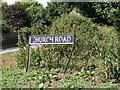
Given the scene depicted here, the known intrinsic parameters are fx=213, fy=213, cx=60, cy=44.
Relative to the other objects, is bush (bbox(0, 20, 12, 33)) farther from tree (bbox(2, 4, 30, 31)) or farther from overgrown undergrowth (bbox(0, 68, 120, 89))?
overgrown undergrowth (bbox(0, 68, 120, 89))

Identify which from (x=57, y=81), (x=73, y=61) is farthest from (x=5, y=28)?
(x=57, y=81)

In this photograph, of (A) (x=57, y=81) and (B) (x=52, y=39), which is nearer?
(A) (x=57, y=81)

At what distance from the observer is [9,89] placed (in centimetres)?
Result: 476

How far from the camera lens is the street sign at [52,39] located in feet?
20.1

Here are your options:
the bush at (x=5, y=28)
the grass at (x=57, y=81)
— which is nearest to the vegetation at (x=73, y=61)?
the grass at (x=57, y=81)

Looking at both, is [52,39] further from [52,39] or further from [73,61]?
[73,61]

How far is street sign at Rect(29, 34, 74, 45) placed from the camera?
612 cm

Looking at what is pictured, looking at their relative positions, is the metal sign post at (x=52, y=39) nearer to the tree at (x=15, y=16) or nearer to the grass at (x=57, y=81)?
the grass at (x=57, y=81)

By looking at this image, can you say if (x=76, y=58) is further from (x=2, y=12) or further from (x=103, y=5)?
(x=2, y=12)

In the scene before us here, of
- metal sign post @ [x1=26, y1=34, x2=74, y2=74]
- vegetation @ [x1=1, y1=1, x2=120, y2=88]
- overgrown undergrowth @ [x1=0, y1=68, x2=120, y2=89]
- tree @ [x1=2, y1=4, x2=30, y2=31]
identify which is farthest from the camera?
tree @ [x1=2, y1=4, x2=30, y2=31]

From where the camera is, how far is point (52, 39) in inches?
248

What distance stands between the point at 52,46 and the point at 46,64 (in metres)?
0.64

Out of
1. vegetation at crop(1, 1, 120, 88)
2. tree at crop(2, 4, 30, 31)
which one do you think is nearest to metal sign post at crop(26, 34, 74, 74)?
vegetation at crop(1, 1, 120, 88)

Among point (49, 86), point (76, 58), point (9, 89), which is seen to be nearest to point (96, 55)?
point (76, 58)
